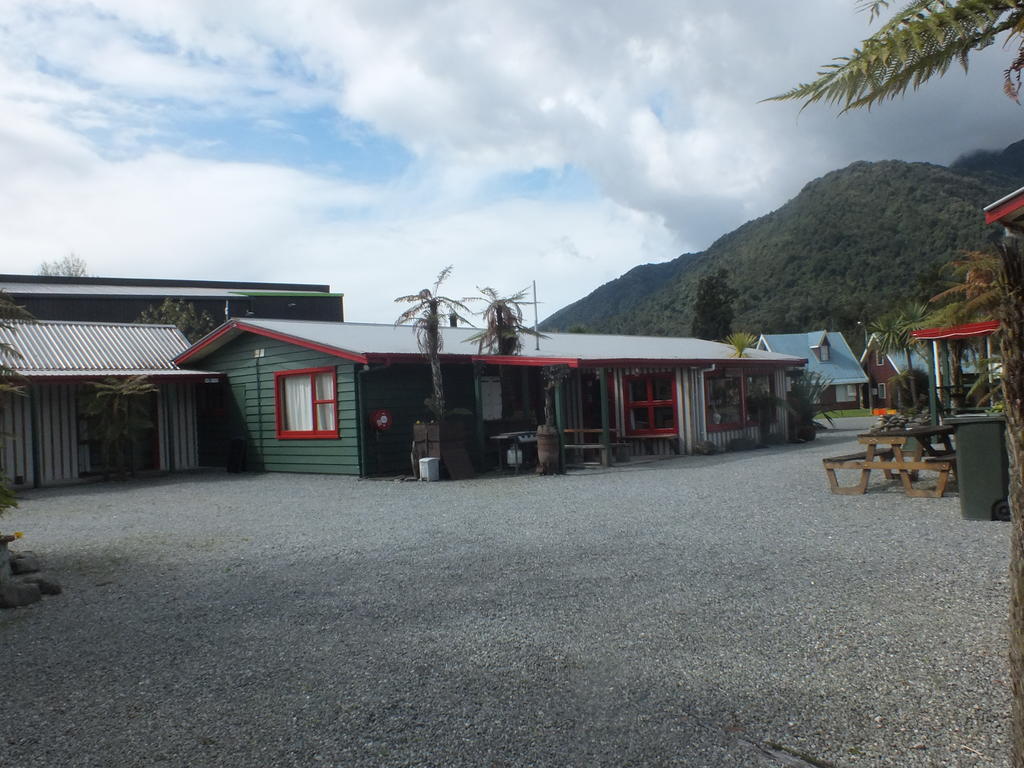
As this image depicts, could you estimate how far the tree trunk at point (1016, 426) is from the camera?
2.12m

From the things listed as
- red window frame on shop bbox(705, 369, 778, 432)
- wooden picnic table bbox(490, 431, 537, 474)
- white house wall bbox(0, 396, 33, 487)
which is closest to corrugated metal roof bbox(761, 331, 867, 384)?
red window frame on shop bbox(705, 369, 778, 432)

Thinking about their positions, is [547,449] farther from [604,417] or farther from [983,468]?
[983,468]

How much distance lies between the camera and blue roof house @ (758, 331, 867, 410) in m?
Answer: 48.9

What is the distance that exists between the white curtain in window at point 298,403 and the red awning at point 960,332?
36.7 feet

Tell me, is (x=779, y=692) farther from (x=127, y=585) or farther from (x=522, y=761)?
(x=127, y=585)

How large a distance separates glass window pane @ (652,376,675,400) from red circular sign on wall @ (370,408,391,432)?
635cm

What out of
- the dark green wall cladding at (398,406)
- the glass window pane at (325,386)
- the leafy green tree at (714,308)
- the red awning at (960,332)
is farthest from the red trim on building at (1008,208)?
the leafy green tree at (714,308)

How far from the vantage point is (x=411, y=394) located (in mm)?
16062

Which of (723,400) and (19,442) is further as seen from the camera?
(723,400)

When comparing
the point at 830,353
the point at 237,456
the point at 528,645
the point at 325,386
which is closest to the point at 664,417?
the point at 325,386

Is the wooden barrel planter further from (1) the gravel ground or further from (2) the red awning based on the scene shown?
(2) the red awning

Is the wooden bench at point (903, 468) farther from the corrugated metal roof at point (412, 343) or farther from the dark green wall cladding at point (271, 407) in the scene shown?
the dark green wall cladding at point (271, 407)

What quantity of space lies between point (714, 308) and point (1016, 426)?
4899 cm

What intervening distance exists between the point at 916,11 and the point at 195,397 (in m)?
18.9
